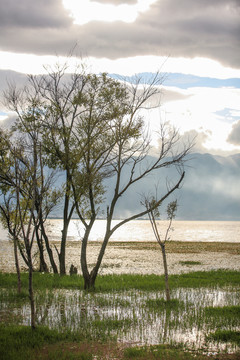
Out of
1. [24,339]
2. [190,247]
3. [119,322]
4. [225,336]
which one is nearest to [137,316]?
[119,322]

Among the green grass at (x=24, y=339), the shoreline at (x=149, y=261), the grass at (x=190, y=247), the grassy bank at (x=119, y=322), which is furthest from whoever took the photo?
the grass at (x=190, y=247)

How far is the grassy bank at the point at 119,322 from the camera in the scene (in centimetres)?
1016

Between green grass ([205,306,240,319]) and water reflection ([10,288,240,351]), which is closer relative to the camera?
water reflection ([10,288,240,351])

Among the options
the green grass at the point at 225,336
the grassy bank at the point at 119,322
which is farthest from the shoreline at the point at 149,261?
the green grass at the point at 225,336

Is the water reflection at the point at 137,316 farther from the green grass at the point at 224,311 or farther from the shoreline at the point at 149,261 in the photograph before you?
the shoreline at the point at 149,261

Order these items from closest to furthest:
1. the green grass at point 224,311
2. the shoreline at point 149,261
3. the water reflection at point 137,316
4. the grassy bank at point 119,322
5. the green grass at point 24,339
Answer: the green grass at point 24,339 → the grassy bank at point 119,322 → the water reflection at point 137,316 → the green grass at point 224,311 → the shoreline at point 149,261

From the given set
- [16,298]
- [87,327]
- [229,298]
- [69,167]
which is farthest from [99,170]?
[87,327]

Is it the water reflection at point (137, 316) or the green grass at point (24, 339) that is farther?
the water reflection at point (137, 316)

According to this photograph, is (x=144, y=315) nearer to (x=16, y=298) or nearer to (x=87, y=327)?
(x=87, y=327)

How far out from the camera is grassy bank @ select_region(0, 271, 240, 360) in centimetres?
1016

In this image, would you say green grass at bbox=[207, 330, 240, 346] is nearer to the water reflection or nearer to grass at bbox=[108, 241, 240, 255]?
the water reflection

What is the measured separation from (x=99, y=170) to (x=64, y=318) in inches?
398

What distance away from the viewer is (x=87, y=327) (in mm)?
Answer: 12500

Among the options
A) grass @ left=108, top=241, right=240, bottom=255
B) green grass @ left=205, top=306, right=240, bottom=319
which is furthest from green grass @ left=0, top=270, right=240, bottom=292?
grass @ left=108, top=241, right=240, bottom=255
